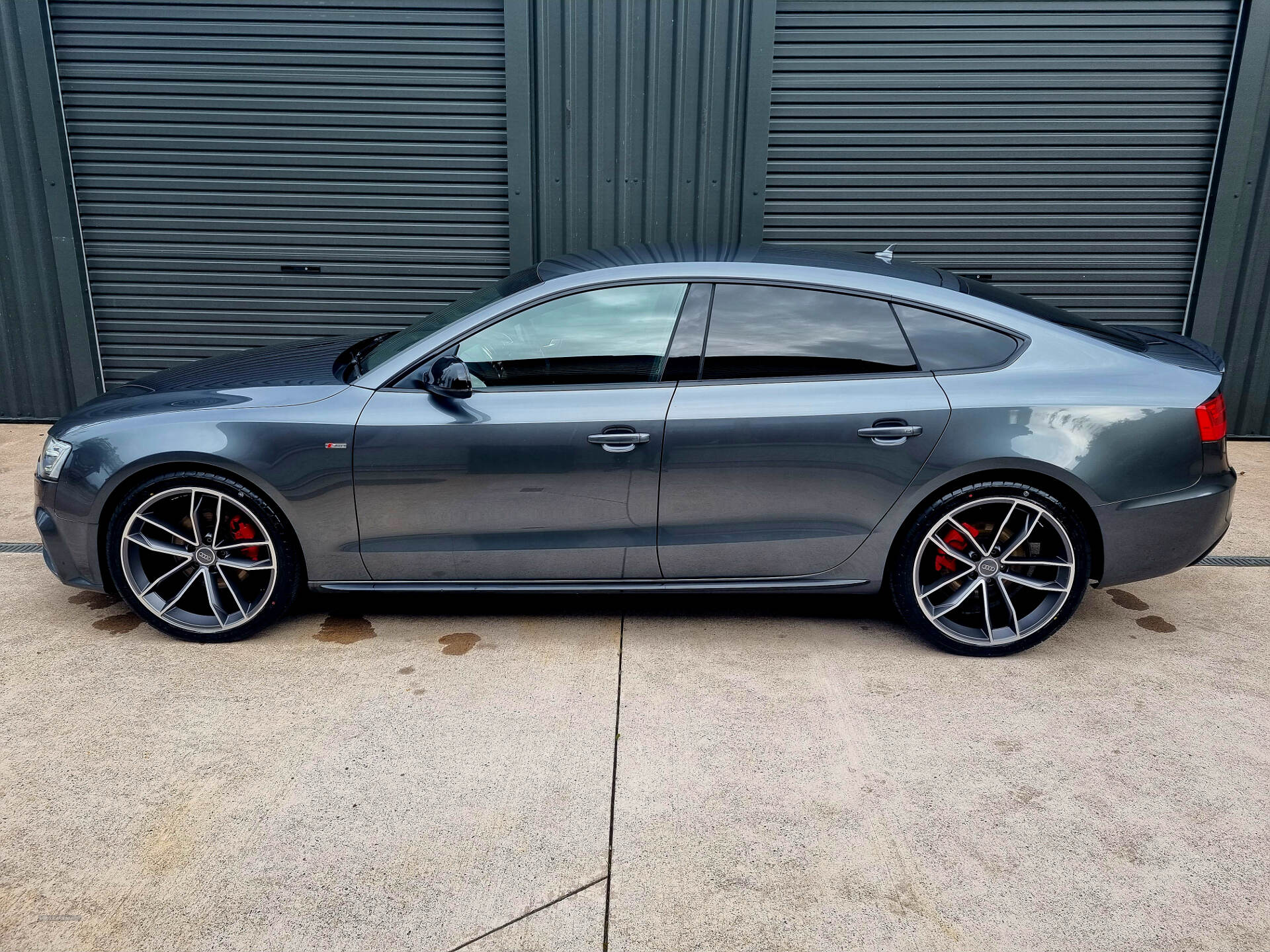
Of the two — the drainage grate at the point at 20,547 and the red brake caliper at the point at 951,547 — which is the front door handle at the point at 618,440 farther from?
the drainage grate at the point at 20,547

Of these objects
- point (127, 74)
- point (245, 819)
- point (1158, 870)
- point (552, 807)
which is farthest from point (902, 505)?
point (127, 74)

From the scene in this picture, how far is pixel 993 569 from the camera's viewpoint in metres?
3.54

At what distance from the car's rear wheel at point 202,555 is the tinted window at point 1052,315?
2864 mm

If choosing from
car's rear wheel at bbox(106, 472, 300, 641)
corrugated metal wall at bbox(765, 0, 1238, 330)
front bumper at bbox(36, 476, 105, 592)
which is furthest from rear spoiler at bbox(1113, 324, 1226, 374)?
front bumper at bbox(36, 476, 105, 592)

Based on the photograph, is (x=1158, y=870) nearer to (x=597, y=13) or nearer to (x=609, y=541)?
(x=609, y=541)

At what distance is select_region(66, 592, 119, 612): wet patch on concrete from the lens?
4.05m

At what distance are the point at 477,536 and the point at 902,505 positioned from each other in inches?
63.0

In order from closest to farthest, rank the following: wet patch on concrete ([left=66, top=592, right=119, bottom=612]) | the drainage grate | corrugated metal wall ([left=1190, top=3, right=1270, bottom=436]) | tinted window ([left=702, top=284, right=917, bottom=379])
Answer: tinted window ([left=702, top=284, right=917, bottom=379])
wet patch on concrete ([left=66, top=592, right=119, bottom=612])
the drainage grate
corrugated metal wall ([left=1190, top=3, right=1270, bottom=436])

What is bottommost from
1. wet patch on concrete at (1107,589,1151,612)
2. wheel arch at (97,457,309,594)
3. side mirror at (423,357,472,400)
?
wet patch on concrete at (1107,589,1151,612)

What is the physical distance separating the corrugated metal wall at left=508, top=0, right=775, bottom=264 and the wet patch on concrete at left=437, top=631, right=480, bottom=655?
3.58 m

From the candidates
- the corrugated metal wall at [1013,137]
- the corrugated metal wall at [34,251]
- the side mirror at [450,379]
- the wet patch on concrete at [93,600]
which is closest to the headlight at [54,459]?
the wet patch on concrete at [93,600]

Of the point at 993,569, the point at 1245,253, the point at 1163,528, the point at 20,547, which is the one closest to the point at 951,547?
the point at 993,569

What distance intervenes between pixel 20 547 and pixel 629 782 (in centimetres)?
360

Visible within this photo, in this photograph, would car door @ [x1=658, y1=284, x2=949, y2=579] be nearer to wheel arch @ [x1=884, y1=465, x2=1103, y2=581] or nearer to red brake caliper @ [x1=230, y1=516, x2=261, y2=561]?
wheel arch @ [x1=884, y1=465, x2=1103, y2=581]
